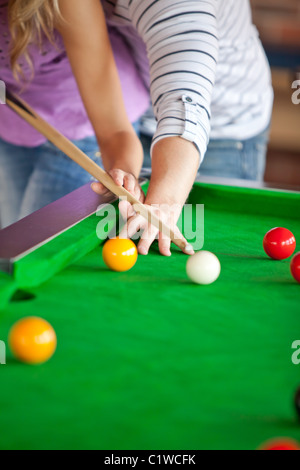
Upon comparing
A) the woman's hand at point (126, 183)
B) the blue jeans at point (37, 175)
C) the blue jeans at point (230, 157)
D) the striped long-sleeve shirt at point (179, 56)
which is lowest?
the woman's hand at point (126, 183)

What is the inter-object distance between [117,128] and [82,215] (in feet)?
1.35

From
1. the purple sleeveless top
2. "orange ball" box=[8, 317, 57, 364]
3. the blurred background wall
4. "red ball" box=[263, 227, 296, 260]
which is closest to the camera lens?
"orange ball" box=[8, 317, 57, 364]

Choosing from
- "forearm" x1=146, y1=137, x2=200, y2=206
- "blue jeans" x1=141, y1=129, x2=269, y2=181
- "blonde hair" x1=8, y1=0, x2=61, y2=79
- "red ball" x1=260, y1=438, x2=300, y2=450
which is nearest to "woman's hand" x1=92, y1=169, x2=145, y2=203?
"forearm" x1=146, y1=137, x2=200, y2=206

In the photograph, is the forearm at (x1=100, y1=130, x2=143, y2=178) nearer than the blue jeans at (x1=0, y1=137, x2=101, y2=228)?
Yes

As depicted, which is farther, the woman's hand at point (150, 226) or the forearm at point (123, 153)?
the forearm at point (123, 153)

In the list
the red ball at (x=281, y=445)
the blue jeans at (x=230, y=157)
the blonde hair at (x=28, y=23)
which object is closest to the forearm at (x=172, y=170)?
the blonde hair at (x=28, y=23)

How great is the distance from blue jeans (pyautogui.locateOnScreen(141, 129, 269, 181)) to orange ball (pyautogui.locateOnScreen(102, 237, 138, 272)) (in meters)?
1.11

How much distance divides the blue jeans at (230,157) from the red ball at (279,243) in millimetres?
998

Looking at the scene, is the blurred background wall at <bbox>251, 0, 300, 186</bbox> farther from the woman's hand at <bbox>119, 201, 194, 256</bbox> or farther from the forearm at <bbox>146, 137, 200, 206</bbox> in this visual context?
the woman's hand at <bbox>119, 201, 194, 256</bbox>

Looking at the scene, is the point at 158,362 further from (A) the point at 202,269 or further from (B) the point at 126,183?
(B) the point at 126,183

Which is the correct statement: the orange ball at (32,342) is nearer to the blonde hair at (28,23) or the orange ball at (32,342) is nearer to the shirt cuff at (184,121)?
the shirt cuff at (184,121)

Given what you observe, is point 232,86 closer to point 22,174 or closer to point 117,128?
point 117,128

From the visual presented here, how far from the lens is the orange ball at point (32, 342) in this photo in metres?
0.87

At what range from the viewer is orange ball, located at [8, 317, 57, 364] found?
34.3 inches
